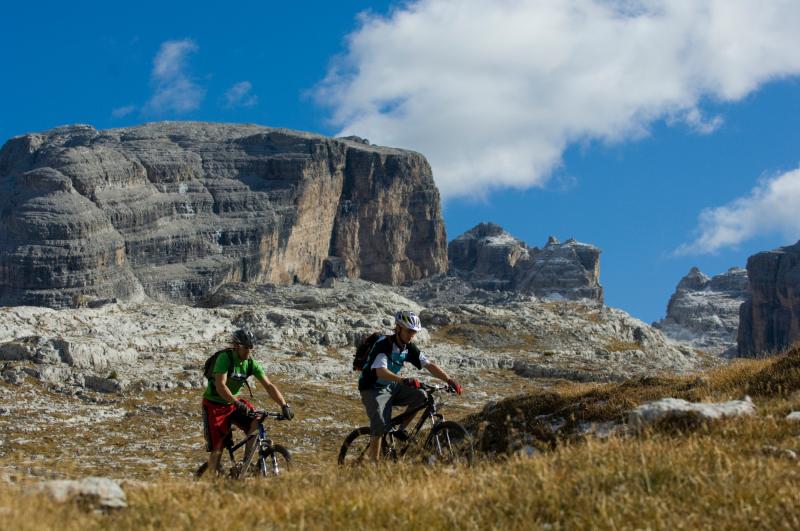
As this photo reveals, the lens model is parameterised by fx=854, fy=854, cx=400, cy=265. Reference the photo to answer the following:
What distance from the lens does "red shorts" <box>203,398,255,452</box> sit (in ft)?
40.0

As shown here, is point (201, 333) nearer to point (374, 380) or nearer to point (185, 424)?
point (185, 424)

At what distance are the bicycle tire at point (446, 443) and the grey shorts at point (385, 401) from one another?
2.09ft

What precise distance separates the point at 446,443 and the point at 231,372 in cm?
320

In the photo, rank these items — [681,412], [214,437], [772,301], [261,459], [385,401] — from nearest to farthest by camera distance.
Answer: [681,412]
[261,459]
[385,401]
[214,437]
[772,301]

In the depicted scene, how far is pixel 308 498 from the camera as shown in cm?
775

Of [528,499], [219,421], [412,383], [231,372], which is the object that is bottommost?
[528,499]

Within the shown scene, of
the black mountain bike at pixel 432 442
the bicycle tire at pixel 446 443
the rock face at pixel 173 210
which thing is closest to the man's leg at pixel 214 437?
the black mountain bike at pixel 432 442

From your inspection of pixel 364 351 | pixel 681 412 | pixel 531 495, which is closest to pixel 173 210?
pixel 364 351

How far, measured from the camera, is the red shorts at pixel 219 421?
12195mm

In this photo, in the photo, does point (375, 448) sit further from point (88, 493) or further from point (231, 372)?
point (88, 493)

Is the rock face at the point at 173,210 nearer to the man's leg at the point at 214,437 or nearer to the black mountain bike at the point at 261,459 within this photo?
the man's leg at the point at 214,437

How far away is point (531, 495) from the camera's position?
7238mm

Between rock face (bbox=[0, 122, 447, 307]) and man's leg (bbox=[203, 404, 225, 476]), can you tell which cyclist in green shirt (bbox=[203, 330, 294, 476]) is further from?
rock face (bbox=[0, 122, 447, 307])

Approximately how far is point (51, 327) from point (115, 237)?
107 meters
